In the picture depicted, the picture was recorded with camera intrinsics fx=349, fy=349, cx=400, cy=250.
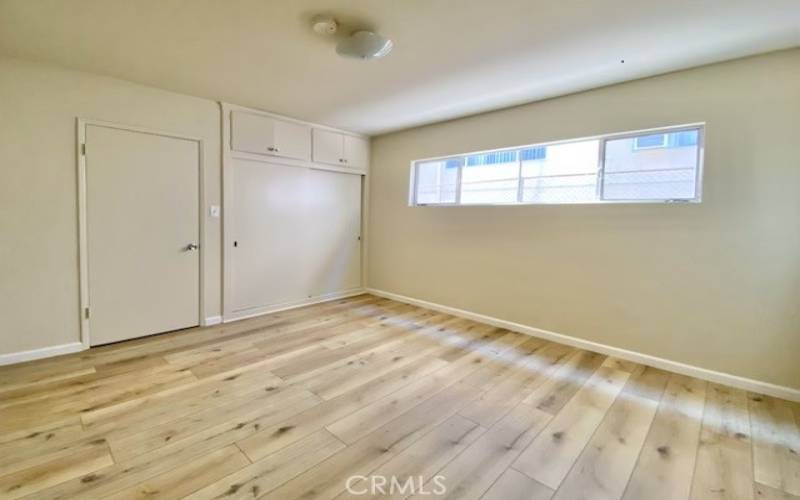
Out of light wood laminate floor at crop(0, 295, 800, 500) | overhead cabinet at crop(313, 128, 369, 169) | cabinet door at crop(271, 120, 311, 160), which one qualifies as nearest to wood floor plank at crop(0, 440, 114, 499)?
light wood laminate floor at crop(0, 295, 800, 500)

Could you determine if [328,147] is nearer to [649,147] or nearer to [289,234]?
[289,234]

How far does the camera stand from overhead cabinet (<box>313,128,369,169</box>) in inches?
178

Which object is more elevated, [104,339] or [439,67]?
[439,67]

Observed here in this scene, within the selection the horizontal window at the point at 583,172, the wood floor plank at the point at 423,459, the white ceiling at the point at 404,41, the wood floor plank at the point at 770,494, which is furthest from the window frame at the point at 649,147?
the wood floor plank at the point at 423,459

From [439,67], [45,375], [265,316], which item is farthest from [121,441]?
[439,67]

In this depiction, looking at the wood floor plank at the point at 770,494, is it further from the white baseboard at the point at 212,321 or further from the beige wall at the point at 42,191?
the beige wall at the point at 42,191

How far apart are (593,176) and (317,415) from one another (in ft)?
10.0

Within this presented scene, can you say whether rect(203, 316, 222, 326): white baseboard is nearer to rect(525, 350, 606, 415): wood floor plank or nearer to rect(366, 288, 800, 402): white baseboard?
rect(366, 288, 800, 402): white baseboard

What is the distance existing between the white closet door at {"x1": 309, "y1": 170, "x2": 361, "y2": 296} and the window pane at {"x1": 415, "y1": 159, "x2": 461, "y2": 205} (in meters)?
0.99

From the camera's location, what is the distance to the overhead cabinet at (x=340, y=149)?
178 inches

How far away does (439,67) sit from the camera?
8.95ft

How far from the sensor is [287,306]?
4414mm

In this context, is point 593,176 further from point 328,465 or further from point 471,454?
point 328,465

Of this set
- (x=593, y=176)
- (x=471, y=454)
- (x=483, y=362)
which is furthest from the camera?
(x=593, y=176)
